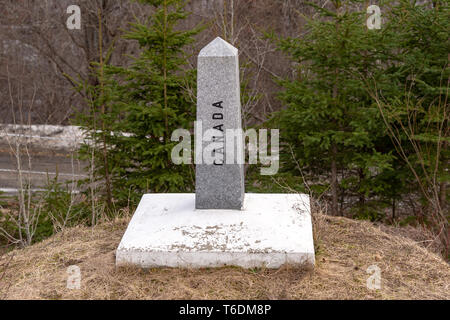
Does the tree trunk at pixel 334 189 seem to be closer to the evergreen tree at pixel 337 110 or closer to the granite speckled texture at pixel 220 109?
the evergreen tree at pixel 337 110

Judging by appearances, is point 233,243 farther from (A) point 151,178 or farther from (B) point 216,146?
(A) point 151,178

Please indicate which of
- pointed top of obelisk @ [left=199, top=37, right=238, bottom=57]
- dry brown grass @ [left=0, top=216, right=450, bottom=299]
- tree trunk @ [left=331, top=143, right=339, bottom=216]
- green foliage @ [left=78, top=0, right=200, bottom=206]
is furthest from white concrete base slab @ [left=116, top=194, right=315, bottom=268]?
tree trunk @ [left=331, top=143, right=339, bottom=216]

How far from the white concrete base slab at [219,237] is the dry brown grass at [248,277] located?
9cm

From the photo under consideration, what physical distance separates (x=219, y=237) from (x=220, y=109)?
1311 millimetres

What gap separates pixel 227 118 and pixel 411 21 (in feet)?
11.8

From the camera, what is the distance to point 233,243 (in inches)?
198

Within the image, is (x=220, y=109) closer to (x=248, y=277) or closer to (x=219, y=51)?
(x=219, y=51)

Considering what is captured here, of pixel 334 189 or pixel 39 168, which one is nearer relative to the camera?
pixel 334 189

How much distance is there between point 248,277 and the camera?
15.6 ft

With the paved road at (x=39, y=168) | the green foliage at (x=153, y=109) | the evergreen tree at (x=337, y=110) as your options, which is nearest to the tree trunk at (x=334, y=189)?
the evergreen tree at (x=337, y=110)

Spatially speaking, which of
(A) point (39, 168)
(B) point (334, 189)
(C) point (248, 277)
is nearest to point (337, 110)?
(B) point (334, 189)

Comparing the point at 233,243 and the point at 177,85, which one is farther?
the point at 177,85

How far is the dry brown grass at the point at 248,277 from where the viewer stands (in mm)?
4594

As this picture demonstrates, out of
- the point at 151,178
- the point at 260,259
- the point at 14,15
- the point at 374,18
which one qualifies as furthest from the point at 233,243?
the point at 14,15
